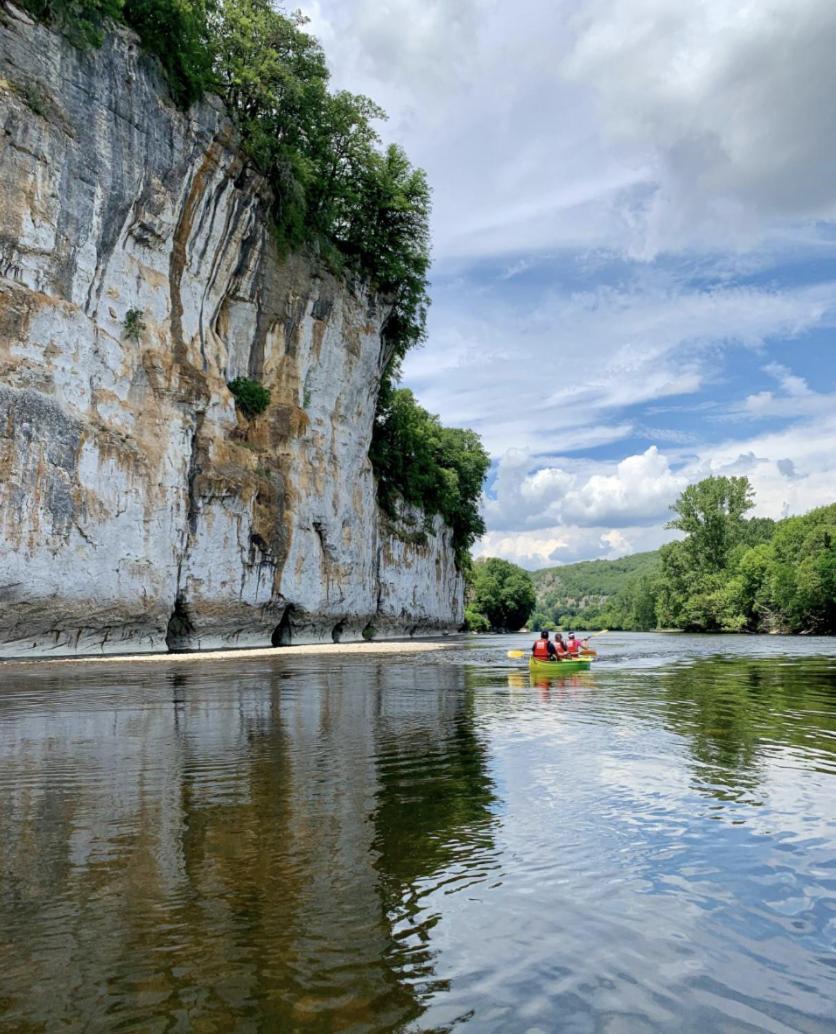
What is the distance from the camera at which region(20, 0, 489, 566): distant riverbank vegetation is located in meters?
29.7

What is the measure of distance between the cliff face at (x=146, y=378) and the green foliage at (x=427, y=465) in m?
12.9

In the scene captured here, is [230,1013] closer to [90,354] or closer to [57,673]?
[57,673]

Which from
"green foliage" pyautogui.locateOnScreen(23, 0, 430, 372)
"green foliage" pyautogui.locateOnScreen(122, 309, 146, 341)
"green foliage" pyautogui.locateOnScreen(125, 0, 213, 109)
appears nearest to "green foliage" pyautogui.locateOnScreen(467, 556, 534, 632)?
"green foliage" pyautogui.locateOnScreen(23, 0, 430, 372)

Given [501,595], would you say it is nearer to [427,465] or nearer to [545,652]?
[427,465]

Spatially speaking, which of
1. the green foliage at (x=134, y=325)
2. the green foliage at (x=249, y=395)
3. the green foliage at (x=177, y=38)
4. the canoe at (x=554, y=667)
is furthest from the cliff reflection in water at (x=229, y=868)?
the green foliage at (x=177, y=38)

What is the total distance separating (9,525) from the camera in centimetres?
2402

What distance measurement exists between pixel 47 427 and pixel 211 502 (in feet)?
31.0

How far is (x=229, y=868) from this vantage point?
16.8 feet

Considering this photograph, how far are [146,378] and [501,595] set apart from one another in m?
85.9

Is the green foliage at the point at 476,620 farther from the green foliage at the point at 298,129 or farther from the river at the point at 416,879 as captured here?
the river at the point at 416,879

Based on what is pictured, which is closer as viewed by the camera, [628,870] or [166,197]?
[628,870]

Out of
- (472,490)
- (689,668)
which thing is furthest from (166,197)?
(472,490)

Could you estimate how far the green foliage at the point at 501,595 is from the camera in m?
110

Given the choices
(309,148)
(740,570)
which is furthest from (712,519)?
(309,148)
